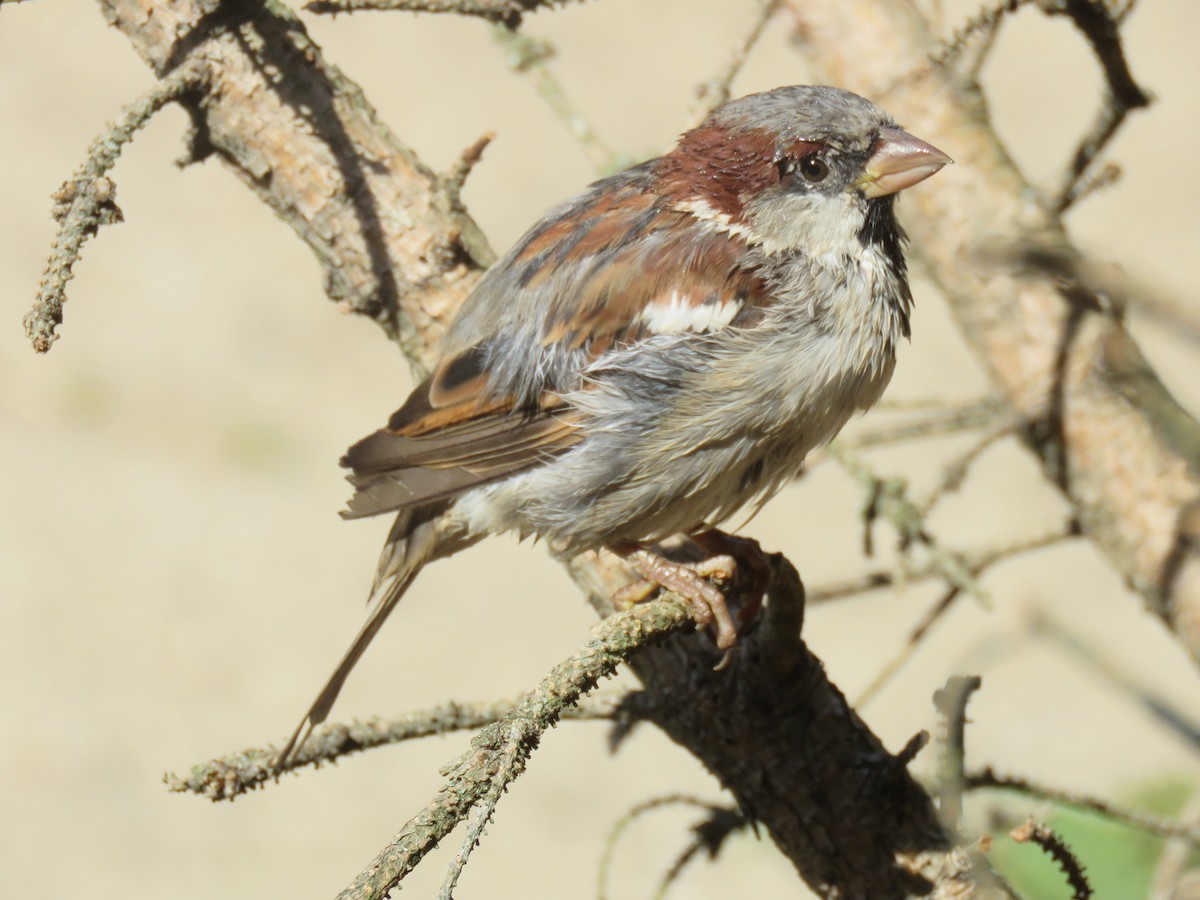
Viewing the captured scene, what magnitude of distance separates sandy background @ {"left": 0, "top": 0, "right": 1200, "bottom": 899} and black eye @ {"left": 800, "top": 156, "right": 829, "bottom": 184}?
229 centimetres

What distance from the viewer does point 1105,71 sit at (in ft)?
9.08

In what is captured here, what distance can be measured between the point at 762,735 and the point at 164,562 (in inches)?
207

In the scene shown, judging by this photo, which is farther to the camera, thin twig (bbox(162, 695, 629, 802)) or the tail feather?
the tail feather

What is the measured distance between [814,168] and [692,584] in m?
0.89

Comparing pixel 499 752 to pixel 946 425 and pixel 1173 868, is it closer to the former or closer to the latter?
pixel 1173 868

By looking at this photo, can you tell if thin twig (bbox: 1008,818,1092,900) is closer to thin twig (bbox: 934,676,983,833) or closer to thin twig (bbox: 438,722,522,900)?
thin twig (bbox: 934,676,983,833)

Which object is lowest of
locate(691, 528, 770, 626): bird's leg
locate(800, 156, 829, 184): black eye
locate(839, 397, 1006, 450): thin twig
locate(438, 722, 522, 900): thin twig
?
locate(438, 722, 522, 900): thin twig

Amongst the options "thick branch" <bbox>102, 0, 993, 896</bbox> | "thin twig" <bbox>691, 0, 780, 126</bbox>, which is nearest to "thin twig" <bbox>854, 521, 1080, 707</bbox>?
"thick branch" <bbox>102, 0, 993, 896</bbox>

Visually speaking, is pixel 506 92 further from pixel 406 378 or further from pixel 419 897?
pixel 419 897

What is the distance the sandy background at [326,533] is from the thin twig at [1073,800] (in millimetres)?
2429

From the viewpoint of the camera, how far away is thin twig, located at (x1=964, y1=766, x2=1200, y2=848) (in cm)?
245

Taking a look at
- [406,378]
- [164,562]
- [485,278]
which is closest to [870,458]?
[406,378]

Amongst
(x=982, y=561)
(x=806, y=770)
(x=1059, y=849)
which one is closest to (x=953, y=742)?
(x=1059, y=849)

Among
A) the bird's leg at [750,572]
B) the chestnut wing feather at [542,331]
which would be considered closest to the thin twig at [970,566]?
the bird's leg at [750,572]
